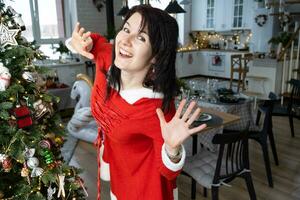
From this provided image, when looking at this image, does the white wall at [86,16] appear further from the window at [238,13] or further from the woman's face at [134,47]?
the woman's face at [134,47]

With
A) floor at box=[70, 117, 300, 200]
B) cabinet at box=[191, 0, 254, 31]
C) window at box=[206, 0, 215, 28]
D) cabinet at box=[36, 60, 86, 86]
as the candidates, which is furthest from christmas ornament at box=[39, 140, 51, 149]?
window at box=[206, 0, 215, 28]

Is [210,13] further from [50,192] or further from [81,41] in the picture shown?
[50,192]

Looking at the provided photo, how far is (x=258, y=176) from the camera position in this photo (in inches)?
113

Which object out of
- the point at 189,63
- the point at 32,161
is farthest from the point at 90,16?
the point at 32,161

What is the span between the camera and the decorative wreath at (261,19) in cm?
675

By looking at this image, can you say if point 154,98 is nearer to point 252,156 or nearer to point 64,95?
point 252,156

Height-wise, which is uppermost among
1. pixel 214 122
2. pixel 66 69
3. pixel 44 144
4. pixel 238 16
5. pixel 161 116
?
pixel 238 16

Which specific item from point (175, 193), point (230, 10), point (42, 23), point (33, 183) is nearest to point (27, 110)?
point (33, 183)

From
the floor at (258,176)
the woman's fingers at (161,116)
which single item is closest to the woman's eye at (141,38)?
the woman's fingers at (161,116)

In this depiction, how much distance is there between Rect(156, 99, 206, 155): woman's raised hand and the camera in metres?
0.91

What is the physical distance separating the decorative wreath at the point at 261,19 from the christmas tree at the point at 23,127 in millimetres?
6415

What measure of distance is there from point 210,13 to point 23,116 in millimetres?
7586

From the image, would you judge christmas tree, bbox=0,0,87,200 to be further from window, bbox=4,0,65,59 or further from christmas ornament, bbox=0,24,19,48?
window, bbox=4,0,65,59

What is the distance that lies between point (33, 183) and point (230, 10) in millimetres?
7391
